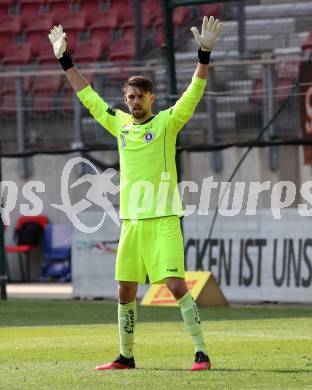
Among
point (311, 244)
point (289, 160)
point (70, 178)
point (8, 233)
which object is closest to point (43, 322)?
point (311, 244)

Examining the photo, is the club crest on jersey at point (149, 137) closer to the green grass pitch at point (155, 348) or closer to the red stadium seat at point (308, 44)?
the green grass pitch at point (155, 348)

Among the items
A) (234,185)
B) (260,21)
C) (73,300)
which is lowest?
(73,300)

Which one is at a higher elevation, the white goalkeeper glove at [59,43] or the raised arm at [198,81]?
the white goalkeeper glove at [59,43]

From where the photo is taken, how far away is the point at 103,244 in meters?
17.9

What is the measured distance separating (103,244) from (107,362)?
865cm

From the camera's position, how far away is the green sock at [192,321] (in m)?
8.53

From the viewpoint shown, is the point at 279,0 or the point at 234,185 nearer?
the point at 234,185

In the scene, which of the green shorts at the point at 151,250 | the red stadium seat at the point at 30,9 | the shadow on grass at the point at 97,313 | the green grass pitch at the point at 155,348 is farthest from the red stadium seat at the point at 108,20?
the green shorts at the point at 151,250

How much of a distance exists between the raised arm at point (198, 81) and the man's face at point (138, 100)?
0.60 ft

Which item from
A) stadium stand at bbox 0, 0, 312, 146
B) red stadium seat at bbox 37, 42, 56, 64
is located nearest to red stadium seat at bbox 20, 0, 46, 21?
stadium stand at bbox 0, 0, 312, 146

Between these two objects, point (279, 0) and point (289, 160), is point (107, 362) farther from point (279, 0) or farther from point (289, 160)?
point (279, 0)

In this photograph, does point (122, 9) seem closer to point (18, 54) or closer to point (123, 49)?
point (123, 49)

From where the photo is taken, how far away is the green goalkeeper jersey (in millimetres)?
8633

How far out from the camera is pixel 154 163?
8.69m
